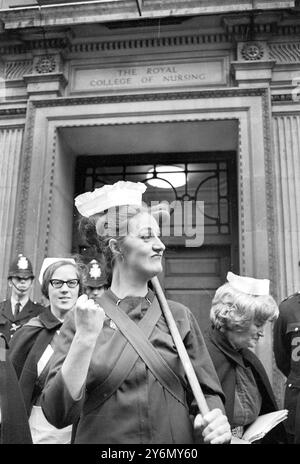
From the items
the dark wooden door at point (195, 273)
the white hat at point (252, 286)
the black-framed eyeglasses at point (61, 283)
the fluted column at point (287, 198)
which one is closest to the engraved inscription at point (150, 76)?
the fluted column at point (287, 198)

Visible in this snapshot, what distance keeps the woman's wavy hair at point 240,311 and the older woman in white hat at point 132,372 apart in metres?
1.10

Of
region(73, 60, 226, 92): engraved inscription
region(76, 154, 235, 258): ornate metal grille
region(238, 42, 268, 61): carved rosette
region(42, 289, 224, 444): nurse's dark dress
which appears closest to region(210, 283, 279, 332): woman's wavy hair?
region(42, 289, 224, 444): nurse's dark dress

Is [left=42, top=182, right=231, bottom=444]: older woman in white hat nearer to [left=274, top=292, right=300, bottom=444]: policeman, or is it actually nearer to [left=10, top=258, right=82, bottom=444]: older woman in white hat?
[left=10, top=258, right=82, bottom=444]: older woman in white hat

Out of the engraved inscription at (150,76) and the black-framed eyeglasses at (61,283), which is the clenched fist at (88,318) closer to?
the black-framed eyeglasses at (61,283)

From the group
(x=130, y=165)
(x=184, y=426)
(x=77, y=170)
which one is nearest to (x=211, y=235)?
(x=130, y=165)

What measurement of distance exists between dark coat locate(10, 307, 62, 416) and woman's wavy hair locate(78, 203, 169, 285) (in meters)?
1.11

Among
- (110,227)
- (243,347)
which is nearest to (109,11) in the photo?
(243,347)

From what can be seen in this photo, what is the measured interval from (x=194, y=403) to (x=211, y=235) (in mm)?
6032

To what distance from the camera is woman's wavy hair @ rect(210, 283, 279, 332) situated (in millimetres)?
3295

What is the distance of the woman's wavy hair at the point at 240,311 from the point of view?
3.29 metres

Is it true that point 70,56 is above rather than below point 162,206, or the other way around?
above

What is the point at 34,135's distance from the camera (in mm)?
7727

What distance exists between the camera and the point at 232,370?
3.25 meters
